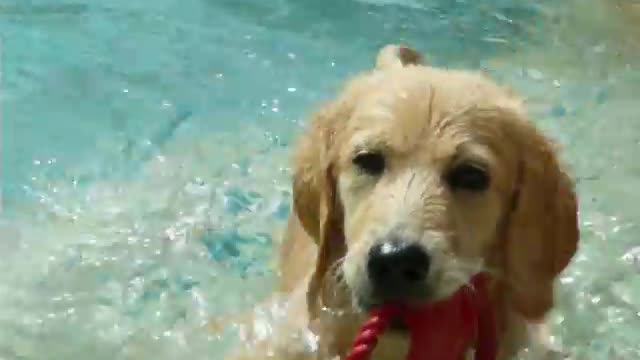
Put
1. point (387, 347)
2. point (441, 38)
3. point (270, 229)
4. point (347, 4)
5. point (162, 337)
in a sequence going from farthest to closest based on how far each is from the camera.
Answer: point (347, 4)
point (441, 38)
point (270, 229)
point (162, 337)
point (387, 347)

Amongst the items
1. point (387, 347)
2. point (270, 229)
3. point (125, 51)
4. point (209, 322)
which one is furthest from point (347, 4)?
point (387, 347)

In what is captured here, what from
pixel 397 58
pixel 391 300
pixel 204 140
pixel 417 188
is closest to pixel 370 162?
pixel 417 188

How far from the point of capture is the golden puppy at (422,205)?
351cm

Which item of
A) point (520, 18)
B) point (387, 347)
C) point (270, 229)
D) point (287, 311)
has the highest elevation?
point (387, 347)

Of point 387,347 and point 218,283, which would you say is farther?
point 218,283

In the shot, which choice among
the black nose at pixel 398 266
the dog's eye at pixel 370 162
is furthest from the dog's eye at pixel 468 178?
the black nose at pixel 398 266

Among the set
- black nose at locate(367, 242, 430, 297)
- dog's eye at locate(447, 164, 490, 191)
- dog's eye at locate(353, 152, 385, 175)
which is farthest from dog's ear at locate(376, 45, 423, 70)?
black nose at locate(367, 242, 430, 297)

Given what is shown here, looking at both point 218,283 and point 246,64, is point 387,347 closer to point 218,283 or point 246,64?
point 218,283

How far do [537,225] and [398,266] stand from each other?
800mm

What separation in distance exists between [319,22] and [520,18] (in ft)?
5.81

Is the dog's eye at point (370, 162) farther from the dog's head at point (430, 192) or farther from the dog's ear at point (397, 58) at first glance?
the dog's ear at point (397, 58)

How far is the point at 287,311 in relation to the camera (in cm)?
464

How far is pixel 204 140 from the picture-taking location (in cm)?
682

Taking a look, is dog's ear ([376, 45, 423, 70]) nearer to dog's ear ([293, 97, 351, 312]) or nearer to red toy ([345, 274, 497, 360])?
dog's ear ([293, 97, 351, 312])
